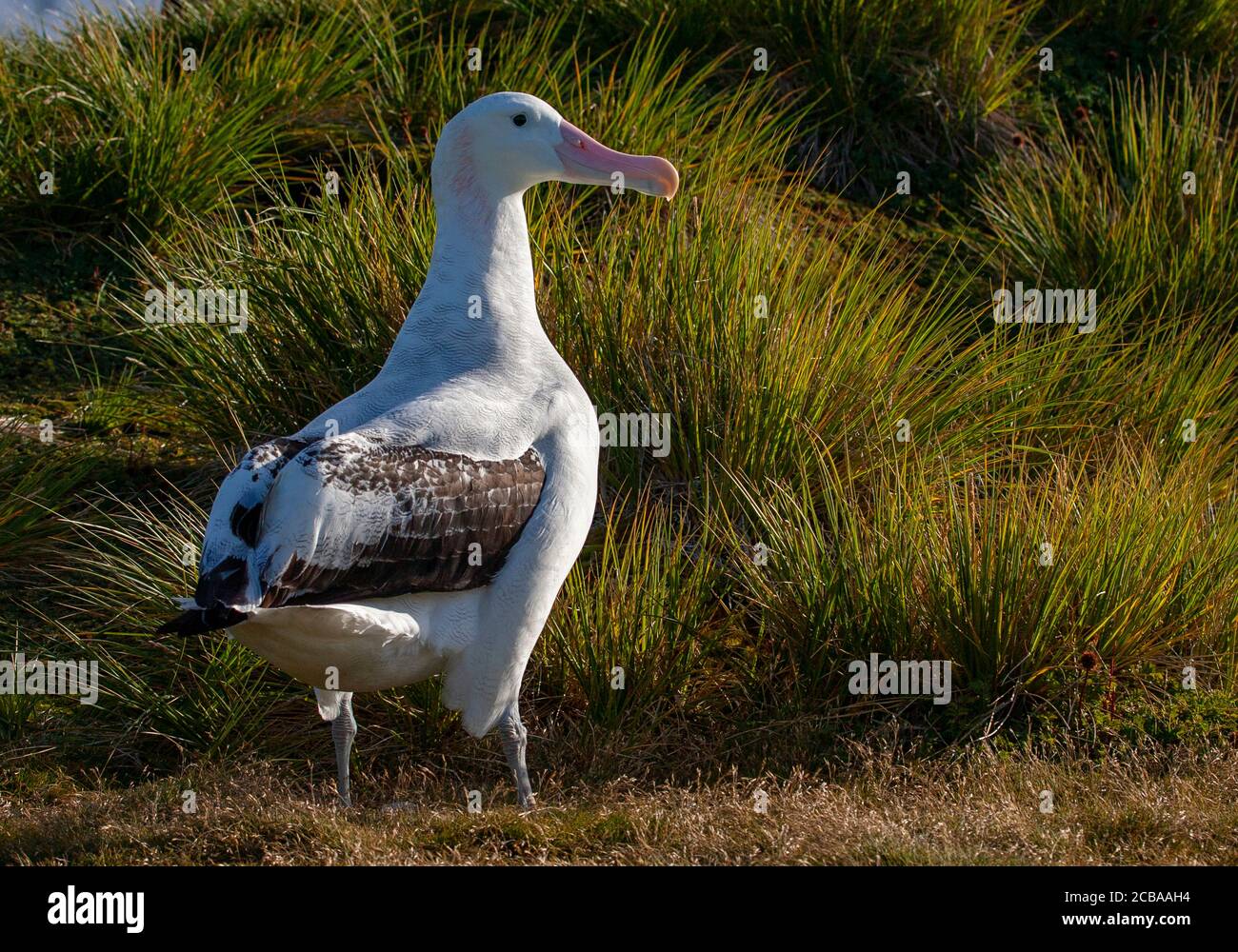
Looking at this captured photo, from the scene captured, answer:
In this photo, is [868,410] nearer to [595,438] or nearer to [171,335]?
[595,438]

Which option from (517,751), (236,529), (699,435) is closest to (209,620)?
(236,529)

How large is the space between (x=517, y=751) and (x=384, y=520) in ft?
3.25

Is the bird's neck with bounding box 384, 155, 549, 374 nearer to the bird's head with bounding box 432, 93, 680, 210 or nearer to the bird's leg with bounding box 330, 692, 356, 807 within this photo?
the bird's head with bounding box 432, 93, 680, 210

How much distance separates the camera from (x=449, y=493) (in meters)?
4.03

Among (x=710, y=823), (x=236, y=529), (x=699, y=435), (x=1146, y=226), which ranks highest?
(x=1146, y=226)

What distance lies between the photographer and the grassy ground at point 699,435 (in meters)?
5.00

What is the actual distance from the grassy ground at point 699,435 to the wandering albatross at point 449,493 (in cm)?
50

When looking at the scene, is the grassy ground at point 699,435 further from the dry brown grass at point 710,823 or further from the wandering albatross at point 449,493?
the wandering albatross at point 449,493

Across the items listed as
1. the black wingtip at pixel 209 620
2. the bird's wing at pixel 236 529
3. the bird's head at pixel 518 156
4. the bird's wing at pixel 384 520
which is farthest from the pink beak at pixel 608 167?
the black wingtip at pixel 209 620

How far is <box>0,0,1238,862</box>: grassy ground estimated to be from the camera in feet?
16.4

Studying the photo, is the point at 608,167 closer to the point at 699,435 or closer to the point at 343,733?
the point at 699,435

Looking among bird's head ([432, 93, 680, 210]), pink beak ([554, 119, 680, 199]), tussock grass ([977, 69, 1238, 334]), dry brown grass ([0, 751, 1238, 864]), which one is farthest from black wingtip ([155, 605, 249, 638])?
tussock grass ([977, 69, 1238, 334])

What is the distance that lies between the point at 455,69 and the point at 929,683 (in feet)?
14.2

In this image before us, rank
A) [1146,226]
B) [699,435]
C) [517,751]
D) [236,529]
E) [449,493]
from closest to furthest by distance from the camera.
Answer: [236,529] → [449,493] → [517,751] → [699,435] → [1146,226]
